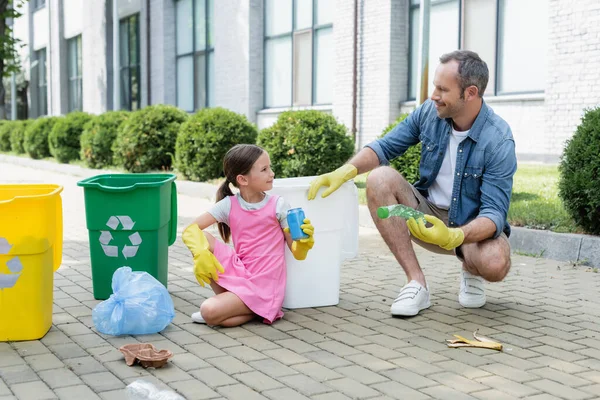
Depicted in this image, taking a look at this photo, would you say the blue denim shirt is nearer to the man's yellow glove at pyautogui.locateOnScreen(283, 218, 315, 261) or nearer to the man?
the man

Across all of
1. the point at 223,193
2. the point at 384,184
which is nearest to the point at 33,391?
the point at 223,193

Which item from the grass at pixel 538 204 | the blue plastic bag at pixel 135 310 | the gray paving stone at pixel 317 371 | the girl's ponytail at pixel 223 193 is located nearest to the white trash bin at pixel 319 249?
the girl's ponytail at pixel 223 193

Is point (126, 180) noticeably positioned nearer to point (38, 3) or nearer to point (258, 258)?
point (258, 258)

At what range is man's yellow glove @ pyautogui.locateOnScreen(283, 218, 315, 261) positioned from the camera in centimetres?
421

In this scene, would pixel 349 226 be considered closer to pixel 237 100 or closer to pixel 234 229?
pixel 234 229

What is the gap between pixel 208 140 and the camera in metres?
12.0

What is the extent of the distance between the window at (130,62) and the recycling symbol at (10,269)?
2124cm

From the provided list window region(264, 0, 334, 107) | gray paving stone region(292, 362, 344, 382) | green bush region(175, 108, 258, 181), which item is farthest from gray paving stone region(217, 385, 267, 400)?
window region(264, 0, 334, 107)

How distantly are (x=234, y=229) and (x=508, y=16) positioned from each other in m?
9.34

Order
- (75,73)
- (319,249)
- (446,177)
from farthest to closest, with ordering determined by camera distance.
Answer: (75,73), (446,177), (319,249)

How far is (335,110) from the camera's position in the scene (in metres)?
15.7

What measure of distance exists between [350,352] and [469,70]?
1.72 m

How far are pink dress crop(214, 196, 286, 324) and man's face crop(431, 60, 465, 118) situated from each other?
1082 millimetres

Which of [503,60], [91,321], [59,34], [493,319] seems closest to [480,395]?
[493,319]
